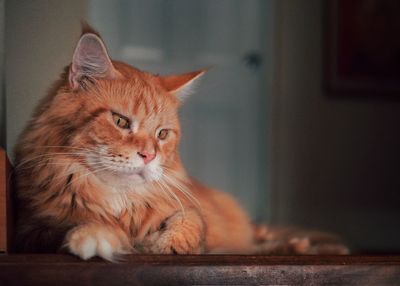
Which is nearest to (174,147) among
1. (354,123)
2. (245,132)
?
(245,132)

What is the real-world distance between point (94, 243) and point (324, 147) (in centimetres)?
165

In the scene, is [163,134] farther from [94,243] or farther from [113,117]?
[94,243]

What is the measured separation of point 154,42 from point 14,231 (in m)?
0.69

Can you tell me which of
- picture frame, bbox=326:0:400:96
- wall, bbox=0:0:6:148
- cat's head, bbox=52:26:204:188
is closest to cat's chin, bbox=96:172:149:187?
cat's head, bbox=52:26:204:188

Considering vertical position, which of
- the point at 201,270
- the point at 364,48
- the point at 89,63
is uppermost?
the point at 364,48

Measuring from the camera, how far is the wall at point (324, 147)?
215 cm

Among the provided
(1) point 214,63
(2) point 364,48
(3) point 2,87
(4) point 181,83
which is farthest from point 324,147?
(3) point 2,87

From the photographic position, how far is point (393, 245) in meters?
2.09

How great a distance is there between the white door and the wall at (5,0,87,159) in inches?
3.1

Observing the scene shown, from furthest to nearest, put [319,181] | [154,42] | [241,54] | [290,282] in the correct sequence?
[319,181] < [241,54] < [154,42] < [290,282]

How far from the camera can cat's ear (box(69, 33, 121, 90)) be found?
3.05ft

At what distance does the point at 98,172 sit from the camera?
96 cm

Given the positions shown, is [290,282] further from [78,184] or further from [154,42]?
[154,42]

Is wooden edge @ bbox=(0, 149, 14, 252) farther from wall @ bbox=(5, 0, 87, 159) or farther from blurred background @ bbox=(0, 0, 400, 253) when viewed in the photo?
blurred background @ bbox=(0, 0, 400, 253)
